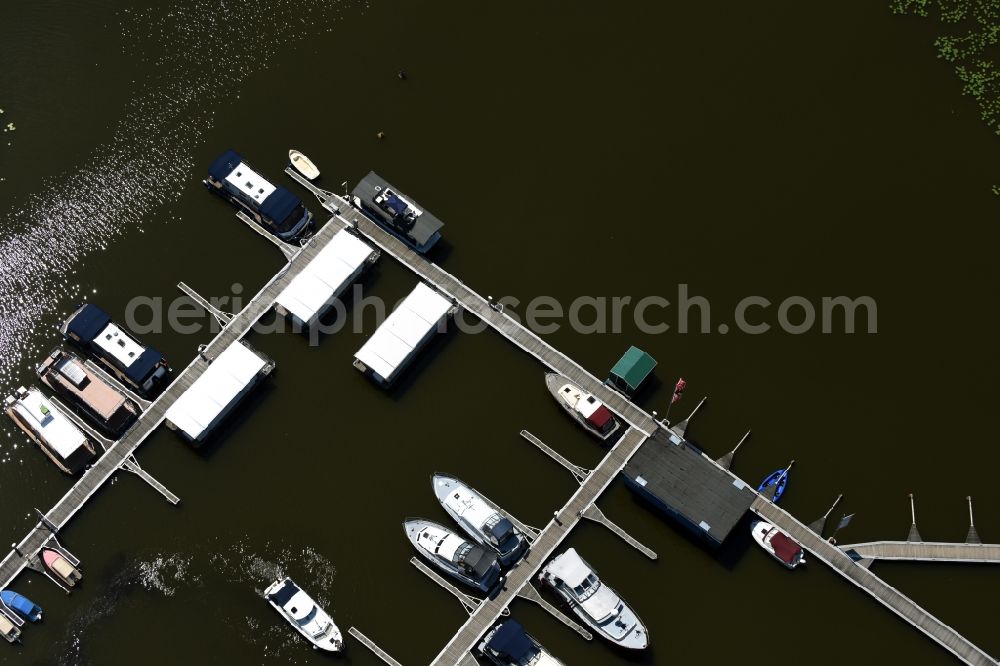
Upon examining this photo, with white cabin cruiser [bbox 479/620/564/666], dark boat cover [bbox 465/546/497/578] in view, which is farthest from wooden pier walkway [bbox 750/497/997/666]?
dark boat cover [bbox 465/546/497/578]

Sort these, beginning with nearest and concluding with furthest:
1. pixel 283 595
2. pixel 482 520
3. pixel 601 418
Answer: pixel 283 595, pixel 482 520, pixel 601 418

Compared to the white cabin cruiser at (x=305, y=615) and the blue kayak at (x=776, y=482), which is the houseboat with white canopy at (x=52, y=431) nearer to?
the white cabin cruiser at (x=305, y=615)

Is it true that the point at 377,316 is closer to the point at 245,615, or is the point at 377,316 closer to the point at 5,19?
the point at 245,615

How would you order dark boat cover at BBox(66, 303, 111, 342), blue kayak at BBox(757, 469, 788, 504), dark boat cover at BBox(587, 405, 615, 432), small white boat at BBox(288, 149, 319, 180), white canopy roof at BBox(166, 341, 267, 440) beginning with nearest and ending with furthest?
blue kayak at BBox(757, 469, 788, 504), white canopy roof at BBox(166, 341, 267, 440), dark boat cover at BBox(587, 405, 615, 432), dark boat cover at BBox(66, 303, 111, 342), small white boat at BBox(288, 149, 319, 180)

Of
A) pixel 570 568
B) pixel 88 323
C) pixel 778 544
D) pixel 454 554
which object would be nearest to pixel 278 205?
pixel 88 323

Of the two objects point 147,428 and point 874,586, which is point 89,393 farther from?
point 874,586

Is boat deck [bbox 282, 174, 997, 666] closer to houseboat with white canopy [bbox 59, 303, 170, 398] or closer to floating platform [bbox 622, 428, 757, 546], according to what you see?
floating platform [bbox 622, 428, 757, 546]
